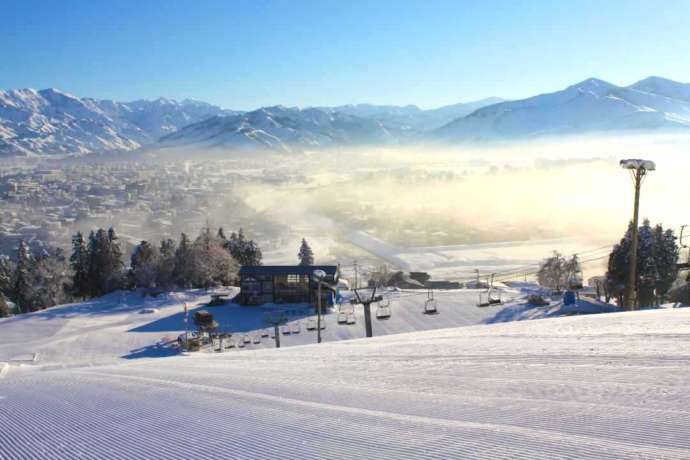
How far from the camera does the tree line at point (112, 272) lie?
37.3m

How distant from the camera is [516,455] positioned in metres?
2.95

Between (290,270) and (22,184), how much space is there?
433ft

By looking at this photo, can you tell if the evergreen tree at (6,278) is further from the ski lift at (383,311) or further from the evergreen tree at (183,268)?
the ski lift at (383,311)

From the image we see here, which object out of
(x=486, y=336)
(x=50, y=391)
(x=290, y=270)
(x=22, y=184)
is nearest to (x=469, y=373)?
(x=486, y=336)

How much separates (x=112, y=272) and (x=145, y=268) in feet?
14.7

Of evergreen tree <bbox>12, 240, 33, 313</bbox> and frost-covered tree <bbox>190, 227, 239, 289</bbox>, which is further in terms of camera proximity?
evergreen tree <bbox>12, 240, 33, 313</bbox>

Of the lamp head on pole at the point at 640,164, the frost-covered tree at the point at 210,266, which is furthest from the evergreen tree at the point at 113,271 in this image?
the lamp head on pole at the point at 640,164

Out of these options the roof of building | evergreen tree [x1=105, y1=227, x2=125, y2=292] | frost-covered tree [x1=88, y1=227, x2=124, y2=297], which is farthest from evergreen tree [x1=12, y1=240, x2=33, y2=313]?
the roof of building

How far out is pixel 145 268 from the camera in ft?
122

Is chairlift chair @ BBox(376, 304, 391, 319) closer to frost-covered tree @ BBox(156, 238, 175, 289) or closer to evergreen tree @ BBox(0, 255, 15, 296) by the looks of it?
frost-covered tree @ BBox(156, 238, 175, 289)

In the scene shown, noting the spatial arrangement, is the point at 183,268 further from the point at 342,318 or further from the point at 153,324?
the point at 342,318

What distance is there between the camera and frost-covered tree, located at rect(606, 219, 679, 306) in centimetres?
2808

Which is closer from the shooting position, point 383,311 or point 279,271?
point 383,311

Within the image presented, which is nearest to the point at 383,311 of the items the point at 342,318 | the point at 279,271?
the point at 342,318
